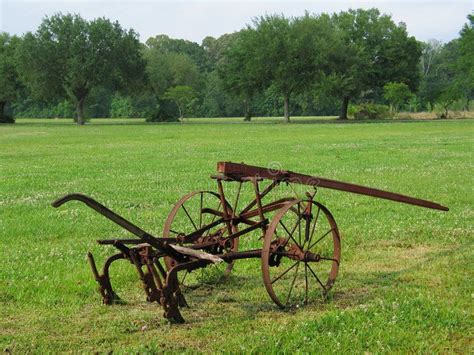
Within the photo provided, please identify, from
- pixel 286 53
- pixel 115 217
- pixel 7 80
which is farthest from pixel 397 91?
pixel 115 217

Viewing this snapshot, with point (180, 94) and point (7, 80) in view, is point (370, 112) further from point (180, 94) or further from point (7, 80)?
point (7, 80)

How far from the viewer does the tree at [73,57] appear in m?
69.5

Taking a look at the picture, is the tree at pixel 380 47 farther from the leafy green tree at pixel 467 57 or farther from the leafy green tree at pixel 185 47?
the leafy green tree at pixel 185 47

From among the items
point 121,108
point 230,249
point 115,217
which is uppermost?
point 121,108

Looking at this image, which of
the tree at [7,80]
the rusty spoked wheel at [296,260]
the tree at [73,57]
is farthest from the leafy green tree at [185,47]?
the rusty spoked wheel at [296,260]

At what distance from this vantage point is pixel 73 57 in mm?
69750

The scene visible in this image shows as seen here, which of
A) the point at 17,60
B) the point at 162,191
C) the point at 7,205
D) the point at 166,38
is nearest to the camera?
the point at 7,205

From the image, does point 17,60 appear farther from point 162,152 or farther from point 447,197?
point 447,197

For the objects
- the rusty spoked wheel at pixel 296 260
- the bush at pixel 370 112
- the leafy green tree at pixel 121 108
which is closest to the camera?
the rusty spoked wheel at pixel 296 260

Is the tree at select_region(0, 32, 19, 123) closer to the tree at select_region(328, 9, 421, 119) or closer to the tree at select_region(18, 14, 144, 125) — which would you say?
the tree at select_region(18, 14, 144, 125)

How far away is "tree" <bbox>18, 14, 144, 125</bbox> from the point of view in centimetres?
6950

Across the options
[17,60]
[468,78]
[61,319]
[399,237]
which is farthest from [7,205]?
[468,78]

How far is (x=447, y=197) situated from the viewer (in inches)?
495

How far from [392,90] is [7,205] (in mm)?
66906
